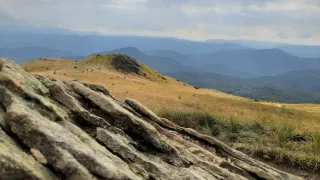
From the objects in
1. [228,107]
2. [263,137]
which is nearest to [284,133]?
[263,137]

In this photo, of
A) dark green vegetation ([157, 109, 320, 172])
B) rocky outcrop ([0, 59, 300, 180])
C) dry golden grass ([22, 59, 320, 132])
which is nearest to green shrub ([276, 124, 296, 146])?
dark green vegetation ([157, 109, 320, 172])

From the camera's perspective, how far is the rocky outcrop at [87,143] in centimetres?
1143

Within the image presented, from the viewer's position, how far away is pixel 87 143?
528 inches

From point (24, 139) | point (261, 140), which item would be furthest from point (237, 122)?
point (24, 139)

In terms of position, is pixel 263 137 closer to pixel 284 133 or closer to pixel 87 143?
pixel 284 133

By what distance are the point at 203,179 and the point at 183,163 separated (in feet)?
4.93

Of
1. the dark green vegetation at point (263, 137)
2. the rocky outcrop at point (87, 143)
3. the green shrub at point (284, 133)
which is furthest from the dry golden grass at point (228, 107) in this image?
the rocky outcrop at point (87, 143)

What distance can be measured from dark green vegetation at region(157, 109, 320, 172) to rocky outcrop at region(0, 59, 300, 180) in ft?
14.2

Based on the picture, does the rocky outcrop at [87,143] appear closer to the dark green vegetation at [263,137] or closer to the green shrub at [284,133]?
the dark green vegetation at [263,137]

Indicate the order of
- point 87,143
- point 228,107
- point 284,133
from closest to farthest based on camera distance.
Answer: point 87,143 → point 284,133 → point 228,107

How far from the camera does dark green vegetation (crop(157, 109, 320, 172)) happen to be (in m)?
23.0

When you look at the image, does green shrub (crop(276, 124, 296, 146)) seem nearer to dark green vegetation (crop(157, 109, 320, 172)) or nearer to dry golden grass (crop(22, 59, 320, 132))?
dark green vegetation (crop(157, 109, 320, 172))

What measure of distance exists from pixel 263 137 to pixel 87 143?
51.0 ft

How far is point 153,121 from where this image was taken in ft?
64.8
